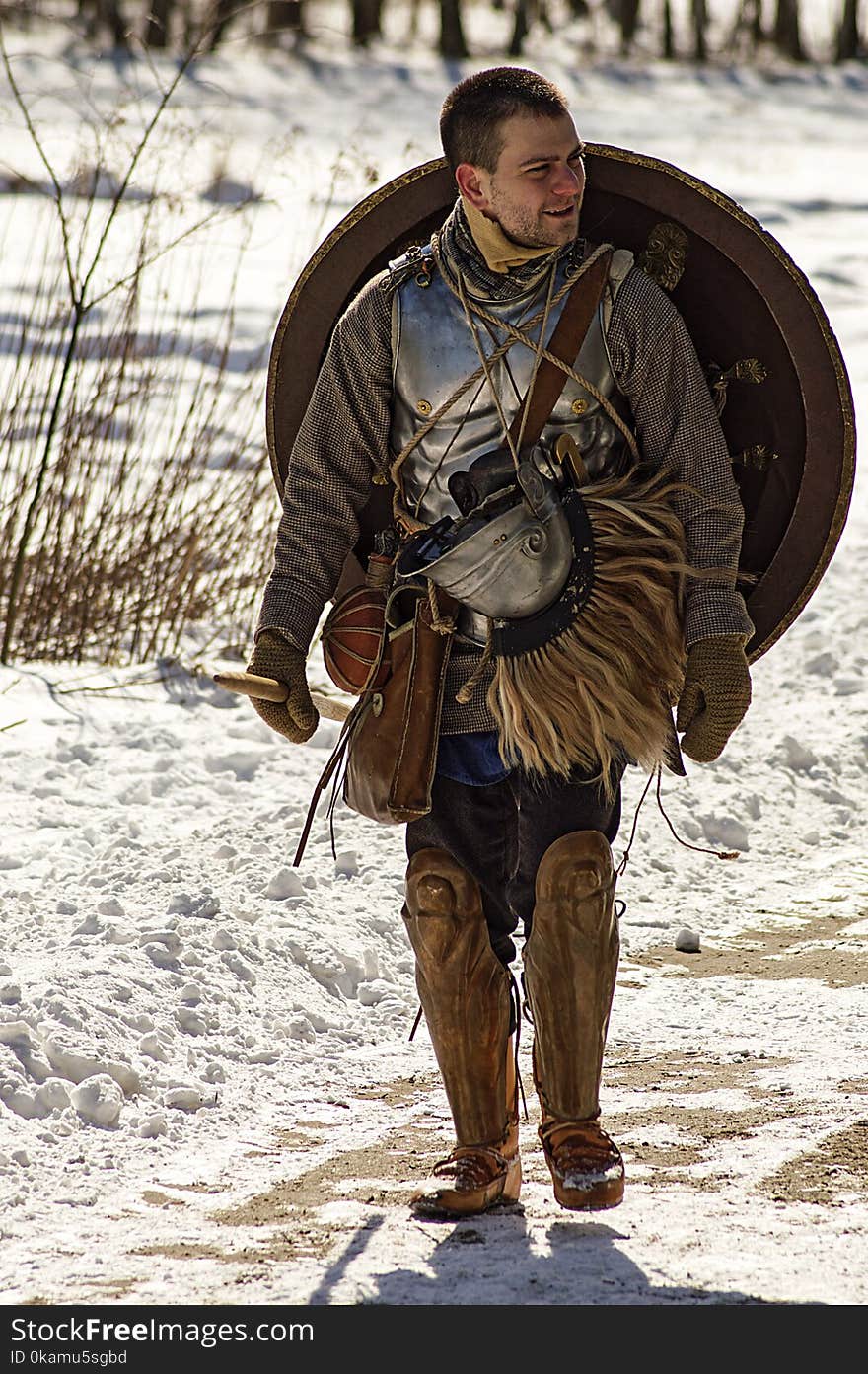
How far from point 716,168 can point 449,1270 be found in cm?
1335

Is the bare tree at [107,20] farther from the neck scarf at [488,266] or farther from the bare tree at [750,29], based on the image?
the neck scarf at [488,266]

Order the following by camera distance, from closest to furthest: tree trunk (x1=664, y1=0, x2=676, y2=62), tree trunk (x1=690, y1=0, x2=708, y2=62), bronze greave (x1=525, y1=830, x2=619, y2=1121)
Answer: bronze greave (x1=525, y1=830, x2=619, y2=1121)
tree trunk (x1=690, y1=0, x2=708, y2=62)
tree trunk (x1=664, y1=0, x2=676, y2=62)

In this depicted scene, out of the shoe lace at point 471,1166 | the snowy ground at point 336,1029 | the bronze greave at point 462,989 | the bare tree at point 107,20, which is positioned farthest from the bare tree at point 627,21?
the shoe lace at point 471,1166

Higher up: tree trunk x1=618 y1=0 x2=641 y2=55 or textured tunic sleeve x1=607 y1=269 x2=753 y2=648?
tree trunk x1=618 y1=0 x2=641 y2=55

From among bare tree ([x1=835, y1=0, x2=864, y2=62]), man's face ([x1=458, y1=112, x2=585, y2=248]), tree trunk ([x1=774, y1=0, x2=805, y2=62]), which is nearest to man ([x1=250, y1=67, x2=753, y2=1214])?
man's face ([x1=458, y1=112, x2=585, y2=248])

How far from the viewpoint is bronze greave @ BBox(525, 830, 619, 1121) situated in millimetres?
2533

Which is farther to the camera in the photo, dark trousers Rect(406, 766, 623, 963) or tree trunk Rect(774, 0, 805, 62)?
tree trunk Rect(774, 0, 805, 62)

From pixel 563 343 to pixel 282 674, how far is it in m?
0.63

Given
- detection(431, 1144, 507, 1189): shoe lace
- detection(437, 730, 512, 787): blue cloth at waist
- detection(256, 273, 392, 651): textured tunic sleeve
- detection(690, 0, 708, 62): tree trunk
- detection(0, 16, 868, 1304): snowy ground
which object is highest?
detection(690, 0, 708, 62): tree trunk

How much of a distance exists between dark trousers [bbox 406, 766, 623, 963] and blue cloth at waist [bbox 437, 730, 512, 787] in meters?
0.02

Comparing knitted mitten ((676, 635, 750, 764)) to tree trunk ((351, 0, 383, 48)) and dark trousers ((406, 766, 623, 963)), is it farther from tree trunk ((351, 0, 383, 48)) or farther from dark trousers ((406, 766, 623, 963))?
tree trunk ((351, 0, 383, 48))

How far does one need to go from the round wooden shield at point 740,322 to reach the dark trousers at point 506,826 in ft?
1.19

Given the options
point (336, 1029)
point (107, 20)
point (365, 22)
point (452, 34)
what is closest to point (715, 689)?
point (336, 1029)
